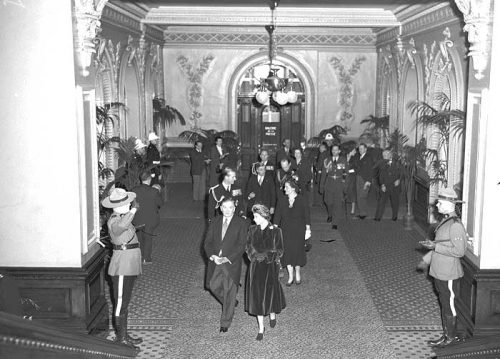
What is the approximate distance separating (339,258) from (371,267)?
28.8 inches

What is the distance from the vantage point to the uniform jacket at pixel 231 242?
7.96 m

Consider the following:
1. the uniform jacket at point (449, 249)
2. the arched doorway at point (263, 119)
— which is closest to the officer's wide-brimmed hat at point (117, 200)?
the uniform jacket at point (449, 249)

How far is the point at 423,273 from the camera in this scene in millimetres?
10648

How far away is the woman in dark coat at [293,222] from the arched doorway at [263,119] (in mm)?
11879

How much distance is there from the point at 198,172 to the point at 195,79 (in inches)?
204

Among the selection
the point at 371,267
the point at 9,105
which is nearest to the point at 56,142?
the point at 9,105

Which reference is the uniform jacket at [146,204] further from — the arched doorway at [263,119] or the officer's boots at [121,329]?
the arched doorway at [263,119]

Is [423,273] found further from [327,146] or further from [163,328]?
[327,146]

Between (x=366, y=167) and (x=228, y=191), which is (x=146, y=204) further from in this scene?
(x=366, y=167)

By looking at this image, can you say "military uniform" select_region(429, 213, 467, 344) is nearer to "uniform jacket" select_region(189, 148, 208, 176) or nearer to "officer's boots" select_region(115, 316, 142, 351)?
"officer's boots" select_region(115, 316, 142, 351)

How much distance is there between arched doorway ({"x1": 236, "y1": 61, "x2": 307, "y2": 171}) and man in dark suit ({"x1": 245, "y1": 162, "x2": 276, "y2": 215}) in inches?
376

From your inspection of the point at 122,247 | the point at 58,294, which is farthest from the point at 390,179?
the point at 58,294

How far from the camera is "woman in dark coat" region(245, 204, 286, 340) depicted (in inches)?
308

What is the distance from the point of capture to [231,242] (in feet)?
26.1
